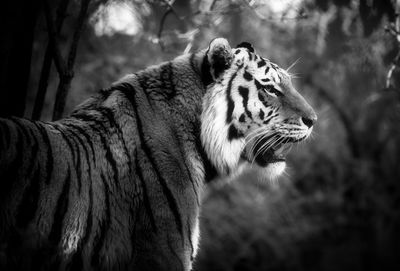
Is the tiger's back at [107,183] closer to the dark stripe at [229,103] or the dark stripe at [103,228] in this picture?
the dark stripe at [103,228]

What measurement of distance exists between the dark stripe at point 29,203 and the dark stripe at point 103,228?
402 mm

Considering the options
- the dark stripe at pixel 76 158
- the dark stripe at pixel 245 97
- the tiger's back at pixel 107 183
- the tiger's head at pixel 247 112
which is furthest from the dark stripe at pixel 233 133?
the dark stripe at pixel 76 158

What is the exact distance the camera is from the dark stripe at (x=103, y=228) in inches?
107

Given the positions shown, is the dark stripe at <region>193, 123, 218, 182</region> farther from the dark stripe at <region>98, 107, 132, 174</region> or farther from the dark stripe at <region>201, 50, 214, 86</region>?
the dark stripe at <region>98, 107, 132, 174</region>

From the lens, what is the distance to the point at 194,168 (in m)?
3.24

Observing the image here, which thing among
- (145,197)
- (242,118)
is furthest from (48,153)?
(242,118)

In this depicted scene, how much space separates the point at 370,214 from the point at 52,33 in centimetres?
719

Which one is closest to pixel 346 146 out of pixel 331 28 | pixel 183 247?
pixel 331 28

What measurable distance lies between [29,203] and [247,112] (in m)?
1.65

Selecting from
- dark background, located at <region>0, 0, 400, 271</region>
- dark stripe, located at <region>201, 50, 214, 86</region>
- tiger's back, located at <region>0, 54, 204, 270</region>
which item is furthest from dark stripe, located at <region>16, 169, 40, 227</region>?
dark background, located at <region>0, 0, 400, 271</region>

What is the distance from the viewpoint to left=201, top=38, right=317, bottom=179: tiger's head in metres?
3.42

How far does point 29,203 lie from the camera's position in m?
2.45

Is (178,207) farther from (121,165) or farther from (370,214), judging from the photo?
(370,214)

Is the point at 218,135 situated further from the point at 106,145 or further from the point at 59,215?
the point at 59,215
